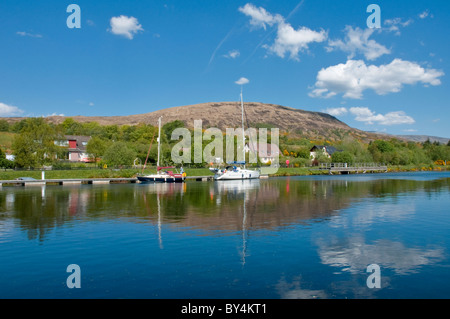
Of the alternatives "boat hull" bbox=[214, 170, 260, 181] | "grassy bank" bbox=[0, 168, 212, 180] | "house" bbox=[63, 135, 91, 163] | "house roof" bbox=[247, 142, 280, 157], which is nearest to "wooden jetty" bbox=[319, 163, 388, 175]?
"house roof" bbox=[247, 142, 280, 157]

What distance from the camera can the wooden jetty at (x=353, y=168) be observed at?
104500 mm

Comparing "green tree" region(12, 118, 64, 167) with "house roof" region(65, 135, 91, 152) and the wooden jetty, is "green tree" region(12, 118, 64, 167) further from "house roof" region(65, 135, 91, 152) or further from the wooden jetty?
the wooden jetty

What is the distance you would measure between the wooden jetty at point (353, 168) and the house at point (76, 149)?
72313 millimetres

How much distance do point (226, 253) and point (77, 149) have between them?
108957 millimetres

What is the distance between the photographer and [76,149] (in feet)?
366

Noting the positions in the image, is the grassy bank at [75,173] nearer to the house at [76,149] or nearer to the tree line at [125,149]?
the tree line at [125,149]

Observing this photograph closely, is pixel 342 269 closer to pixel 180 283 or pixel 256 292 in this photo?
pixel 256 292

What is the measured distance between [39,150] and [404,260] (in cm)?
6843

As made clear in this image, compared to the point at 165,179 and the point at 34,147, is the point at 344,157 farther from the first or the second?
the point at 34,147

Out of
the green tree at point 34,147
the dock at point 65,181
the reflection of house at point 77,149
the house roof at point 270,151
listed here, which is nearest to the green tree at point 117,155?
the green tree at point 34,147

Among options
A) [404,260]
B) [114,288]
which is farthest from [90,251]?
[404,260]

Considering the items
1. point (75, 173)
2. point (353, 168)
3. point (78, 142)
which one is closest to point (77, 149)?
point (78, 142)

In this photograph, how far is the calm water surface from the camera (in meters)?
10.1

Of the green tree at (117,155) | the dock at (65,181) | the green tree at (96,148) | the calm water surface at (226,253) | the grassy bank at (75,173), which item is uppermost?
the green tree at (96,148)
